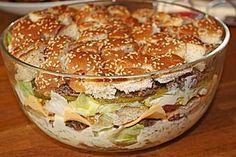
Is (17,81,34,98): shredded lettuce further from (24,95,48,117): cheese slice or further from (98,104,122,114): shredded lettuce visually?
(98,104,122,114): shredded lettuce

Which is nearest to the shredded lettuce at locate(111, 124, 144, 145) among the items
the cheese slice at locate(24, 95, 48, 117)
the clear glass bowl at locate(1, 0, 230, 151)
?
the clear glass bowl at locate(1, 0, 230, 151)

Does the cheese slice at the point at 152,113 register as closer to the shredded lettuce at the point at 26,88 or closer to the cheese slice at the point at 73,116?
the cheese slice at the point at 73,116

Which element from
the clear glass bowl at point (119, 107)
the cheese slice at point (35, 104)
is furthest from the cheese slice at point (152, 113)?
the cheese slice at point (35, 104)

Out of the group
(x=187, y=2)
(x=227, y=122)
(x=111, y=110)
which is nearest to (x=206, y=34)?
(x=227, y=122)

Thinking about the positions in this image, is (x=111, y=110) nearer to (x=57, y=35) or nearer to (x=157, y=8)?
(x=57, y=35)

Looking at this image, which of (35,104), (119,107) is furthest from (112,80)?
(35,104)

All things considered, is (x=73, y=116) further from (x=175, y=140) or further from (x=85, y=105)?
(x=175, y=140)

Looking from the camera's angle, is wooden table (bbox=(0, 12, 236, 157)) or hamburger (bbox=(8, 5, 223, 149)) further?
wooden table (bbox=(0, 12, 236, 157))
